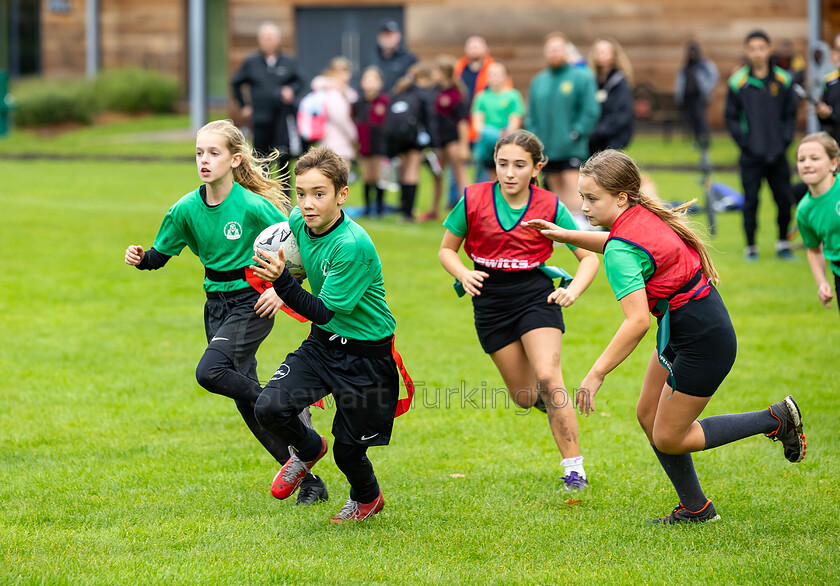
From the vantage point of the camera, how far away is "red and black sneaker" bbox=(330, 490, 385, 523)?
16.4ft

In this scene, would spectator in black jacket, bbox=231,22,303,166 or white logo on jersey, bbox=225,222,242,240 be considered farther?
spectator in black jacket, bbox=231,22,303,166

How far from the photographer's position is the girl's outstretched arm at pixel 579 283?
518cm

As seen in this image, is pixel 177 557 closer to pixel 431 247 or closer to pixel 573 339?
pixel 573 339

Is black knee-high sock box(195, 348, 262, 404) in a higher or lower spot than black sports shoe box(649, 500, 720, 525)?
higher

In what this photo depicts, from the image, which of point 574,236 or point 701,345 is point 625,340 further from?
point 574,236

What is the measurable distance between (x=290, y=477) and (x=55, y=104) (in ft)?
87.9

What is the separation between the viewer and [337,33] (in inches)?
1091

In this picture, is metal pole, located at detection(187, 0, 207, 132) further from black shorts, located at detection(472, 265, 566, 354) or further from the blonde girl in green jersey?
black shorts, located at detection(472, 265, 566, 354)

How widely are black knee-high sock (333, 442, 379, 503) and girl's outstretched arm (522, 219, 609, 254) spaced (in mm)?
1326

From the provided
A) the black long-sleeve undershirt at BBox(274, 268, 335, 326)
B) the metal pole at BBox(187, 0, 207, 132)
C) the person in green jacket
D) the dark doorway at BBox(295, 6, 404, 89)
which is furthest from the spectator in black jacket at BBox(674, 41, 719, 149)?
the black long-sleeve undershirt at BBox(274, 268, 335, 326)

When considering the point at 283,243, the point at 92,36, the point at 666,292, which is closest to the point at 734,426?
the point at 666,292

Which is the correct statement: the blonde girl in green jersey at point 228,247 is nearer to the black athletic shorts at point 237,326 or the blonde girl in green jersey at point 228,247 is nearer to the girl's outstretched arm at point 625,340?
the black athletic shorts at point 237,326

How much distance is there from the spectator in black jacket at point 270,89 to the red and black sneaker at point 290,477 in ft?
32.7

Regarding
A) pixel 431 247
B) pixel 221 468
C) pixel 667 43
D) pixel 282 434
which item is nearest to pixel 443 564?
pixel 282 434
